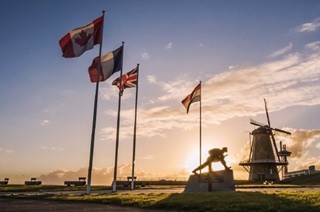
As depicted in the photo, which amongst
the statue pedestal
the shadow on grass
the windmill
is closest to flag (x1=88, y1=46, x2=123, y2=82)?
the statue pedestal

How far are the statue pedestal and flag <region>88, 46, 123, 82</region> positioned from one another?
34.7 feet

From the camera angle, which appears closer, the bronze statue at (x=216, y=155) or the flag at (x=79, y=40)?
the bronze statue at (x=216, y=155)

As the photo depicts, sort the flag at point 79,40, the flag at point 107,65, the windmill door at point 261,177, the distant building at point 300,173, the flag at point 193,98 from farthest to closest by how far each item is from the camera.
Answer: the distant building at point 300,173
the windmill door at point 261,177
the flag at point 193,98
the flag at point 107,65
the flag at point 79,40

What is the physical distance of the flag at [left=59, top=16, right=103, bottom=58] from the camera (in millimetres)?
27047

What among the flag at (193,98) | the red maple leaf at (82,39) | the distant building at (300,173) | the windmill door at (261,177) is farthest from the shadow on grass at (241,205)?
the distant building at (300,173)

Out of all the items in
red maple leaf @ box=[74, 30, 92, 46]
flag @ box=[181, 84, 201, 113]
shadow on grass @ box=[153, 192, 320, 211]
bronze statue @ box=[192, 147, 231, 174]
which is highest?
red maple leaf @ box=[74, 30, 92, 46]

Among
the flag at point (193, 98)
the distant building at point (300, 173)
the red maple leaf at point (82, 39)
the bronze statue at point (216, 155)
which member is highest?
the red maple leaf at point (82, 39)

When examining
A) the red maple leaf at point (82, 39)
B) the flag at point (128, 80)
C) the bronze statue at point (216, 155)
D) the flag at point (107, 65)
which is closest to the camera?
the bronze statue at point (216, 155)

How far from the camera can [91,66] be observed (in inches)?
1171

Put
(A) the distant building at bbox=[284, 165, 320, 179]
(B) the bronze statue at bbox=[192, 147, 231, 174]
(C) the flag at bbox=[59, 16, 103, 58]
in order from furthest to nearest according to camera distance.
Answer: (A) the distant building at bbox=[284, 165, 320, 179]
(C) the flag at bbox=[59, 16, 103, 58]
(B) the bronze statue at bbox=[192, 147, 231, 174]

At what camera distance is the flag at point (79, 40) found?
88.7 ft

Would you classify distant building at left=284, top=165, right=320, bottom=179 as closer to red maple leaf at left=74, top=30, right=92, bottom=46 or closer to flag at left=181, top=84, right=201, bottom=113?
flag at left=181, top=84, right=201, bottom=113

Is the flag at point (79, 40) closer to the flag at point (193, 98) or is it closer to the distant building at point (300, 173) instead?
the flag at point (193, 98)

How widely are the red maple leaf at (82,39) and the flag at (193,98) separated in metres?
15.0
